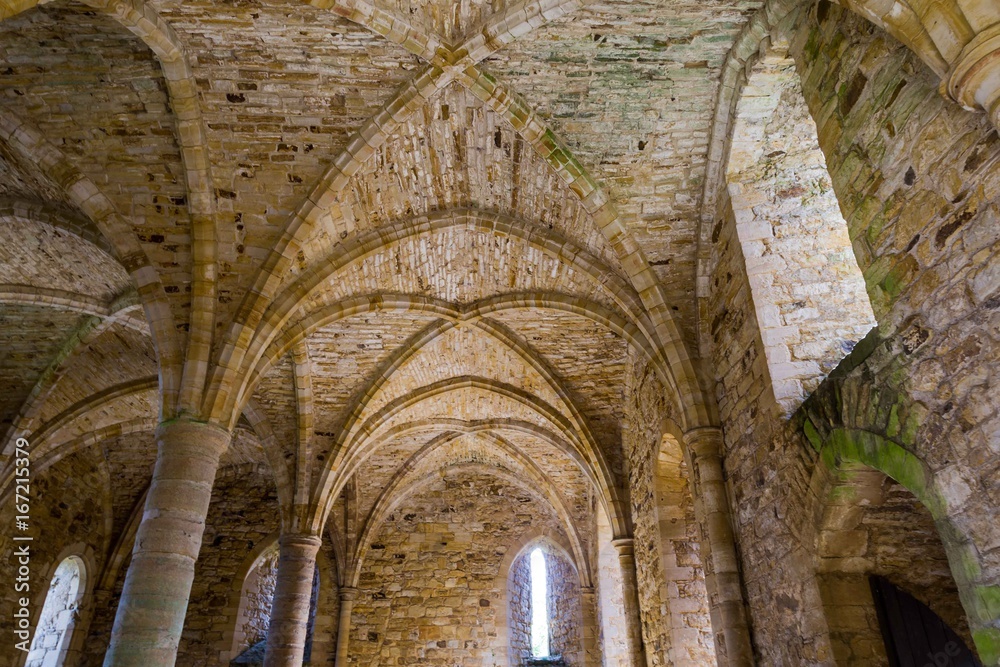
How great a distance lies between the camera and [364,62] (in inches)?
215

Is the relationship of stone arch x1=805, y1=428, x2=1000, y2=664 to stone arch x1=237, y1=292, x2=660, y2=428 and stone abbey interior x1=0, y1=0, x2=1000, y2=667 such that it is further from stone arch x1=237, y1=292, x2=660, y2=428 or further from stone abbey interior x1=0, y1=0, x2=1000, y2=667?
stone arch x1=237, y1=292, x2=660, y2=428

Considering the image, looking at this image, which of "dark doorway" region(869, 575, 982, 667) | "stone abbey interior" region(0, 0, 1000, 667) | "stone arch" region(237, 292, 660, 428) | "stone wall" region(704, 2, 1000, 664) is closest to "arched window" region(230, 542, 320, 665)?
"stone abbey interior" region(0, 0, 1000, 667)

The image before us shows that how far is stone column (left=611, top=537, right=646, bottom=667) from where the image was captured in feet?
26.5

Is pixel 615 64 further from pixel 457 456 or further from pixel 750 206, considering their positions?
pixel 457 456

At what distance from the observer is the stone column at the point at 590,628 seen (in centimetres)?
1120

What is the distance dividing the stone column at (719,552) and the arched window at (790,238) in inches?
48.7

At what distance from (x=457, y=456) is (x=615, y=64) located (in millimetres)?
8350

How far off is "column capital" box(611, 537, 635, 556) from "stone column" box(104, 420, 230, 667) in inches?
212

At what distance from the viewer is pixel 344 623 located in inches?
457

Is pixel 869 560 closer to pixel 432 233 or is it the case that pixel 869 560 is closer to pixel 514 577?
pixel 432 233

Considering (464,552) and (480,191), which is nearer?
(480,191)

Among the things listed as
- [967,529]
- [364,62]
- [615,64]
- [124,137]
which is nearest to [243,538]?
[124,137]

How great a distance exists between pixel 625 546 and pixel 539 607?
475 cm

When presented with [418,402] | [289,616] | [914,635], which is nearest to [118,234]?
[418,402]
